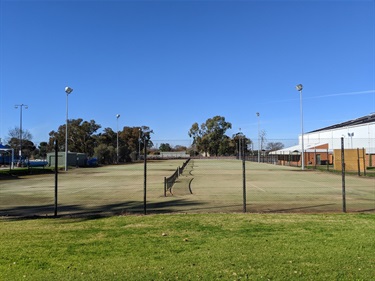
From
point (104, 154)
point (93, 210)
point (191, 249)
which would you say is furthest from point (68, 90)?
point (191, 249)

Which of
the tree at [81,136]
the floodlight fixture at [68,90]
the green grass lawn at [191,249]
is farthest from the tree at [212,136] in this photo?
the green grass lawn at [191,249]

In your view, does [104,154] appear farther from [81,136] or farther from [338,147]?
[338,147]

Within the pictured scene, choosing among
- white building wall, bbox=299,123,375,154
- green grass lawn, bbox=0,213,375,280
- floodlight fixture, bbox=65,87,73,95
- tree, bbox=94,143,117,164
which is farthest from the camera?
tree, bbox=94,143,117,164

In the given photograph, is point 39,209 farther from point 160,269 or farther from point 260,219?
point 160,269

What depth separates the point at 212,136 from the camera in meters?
123

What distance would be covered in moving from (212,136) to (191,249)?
4641 inches

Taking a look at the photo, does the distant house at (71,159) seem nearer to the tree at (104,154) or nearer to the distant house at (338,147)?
the tree at (104,154)

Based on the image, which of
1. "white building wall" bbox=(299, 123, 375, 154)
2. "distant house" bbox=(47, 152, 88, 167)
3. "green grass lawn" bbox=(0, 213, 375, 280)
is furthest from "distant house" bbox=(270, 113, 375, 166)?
"green grass lawn" bbox=(0, 213, 375, 280)

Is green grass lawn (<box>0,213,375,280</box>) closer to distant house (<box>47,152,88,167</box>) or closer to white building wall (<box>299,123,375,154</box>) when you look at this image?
distant house (<box>47,152,88,167</box>)

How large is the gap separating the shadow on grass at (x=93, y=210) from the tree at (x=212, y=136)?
4250 inches

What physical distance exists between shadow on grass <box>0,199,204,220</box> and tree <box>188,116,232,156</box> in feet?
354

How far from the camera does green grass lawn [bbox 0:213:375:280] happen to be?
4504 mm

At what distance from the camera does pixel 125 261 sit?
501 cm

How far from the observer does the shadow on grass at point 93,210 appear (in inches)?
384
